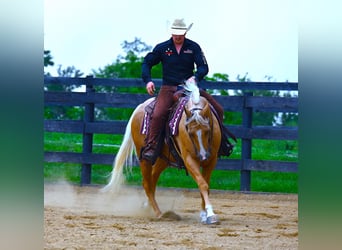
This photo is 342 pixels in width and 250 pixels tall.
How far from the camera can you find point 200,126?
640 centimetres

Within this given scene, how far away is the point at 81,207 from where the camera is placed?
8.21 meters

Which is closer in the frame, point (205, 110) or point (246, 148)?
point (205, 110)

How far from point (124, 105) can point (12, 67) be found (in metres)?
8.31

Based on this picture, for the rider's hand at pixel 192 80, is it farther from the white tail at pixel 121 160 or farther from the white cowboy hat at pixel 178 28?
the white tail at pixel 121 160

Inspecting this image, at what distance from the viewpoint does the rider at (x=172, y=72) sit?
22.4 ft

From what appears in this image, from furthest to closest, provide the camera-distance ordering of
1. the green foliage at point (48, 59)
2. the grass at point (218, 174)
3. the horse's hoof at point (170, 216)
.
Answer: the green foliage at point (48, 59) → the grass at point (218, 174) → the horse's hoof at point (170, 216)

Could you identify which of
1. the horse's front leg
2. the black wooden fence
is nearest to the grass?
the black wooden fence

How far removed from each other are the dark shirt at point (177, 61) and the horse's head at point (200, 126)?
0.43m

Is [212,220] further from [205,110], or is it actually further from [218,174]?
[218,174]

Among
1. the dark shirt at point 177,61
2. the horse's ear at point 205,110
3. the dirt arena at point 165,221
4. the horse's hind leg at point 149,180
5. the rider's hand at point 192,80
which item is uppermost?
the dark shirt at point 177,61

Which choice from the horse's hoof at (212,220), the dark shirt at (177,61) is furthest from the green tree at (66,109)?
the horse's hoof at (212,220)

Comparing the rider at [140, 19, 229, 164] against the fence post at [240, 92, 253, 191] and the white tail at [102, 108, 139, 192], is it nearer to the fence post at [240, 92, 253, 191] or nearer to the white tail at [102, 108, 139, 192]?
the white tail at [102, 108, 139, 192]

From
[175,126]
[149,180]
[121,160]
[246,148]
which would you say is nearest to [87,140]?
[246,148]

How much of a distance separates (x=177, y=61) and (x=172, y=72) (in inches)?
5.3
